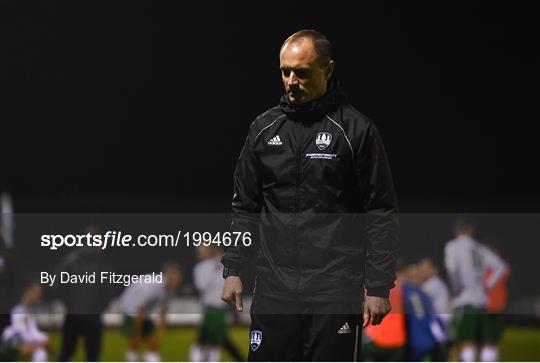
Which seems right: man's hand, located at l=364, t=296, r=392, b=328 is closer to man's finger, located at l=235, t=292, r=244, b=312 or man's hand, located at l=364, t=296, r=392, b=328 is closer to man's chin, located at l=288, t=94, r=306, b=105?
man's finger, located at l=235, t=292, r=244, b=312

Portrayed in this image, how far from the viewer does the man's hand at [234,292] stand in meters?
3.77

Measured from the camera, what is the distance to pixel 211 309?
8.86 metres

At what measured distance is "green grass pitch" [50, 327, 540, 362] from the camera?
9141mm

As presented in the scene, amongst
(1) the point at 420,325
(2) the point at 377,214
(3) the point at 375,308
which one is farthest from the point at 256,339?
(1) the point at 420,325

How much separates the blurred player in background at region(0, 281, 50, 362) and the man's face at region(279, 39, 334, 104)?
4.34m

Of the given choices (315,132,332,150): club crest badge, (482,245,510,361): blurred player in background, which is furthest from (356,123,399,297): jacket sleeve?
(482,245,510,361): blurred player in background

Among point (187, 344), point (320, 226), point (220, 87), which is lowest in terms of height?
point (320, 226)

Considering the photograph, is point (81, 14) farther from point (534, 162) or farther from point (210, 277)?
point (534, 162)

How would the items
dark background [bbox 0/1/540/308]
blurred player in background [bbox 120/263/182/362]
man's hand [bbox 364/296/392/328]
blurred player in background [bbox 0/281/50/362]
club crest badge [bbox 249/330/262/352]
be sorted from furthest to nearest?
blurred player in background [bbox 120/263/182/362] < blurred player in background [bbox 0/281/50/362] < dark background [bbox 0/1/540/308] < club crest badge [bbox 249/330/262/352] < man's hand [bbox 364/296/392/328]

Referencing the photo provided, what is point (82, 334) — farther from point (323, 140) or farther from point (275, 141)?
point (323, 140)

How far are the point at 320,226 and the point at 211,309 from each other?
17.5 ft

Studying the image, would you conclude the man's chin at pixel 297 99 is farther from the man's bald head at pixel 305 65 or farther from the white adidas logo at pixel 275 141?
the white adidas logo at pixel 275 141

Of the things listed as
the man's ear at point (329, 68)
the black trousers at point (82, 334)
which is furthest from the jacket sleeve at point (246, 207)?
the black trousers at point (82, 334)

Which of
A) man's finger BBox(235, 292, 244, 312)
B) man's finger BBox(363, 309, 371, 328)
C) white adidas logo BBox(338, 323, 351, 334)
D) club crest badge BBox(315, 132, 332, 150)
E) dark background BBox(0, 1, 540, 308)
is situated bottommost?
white adidas logo BBox(338, 323, 351, 334)
